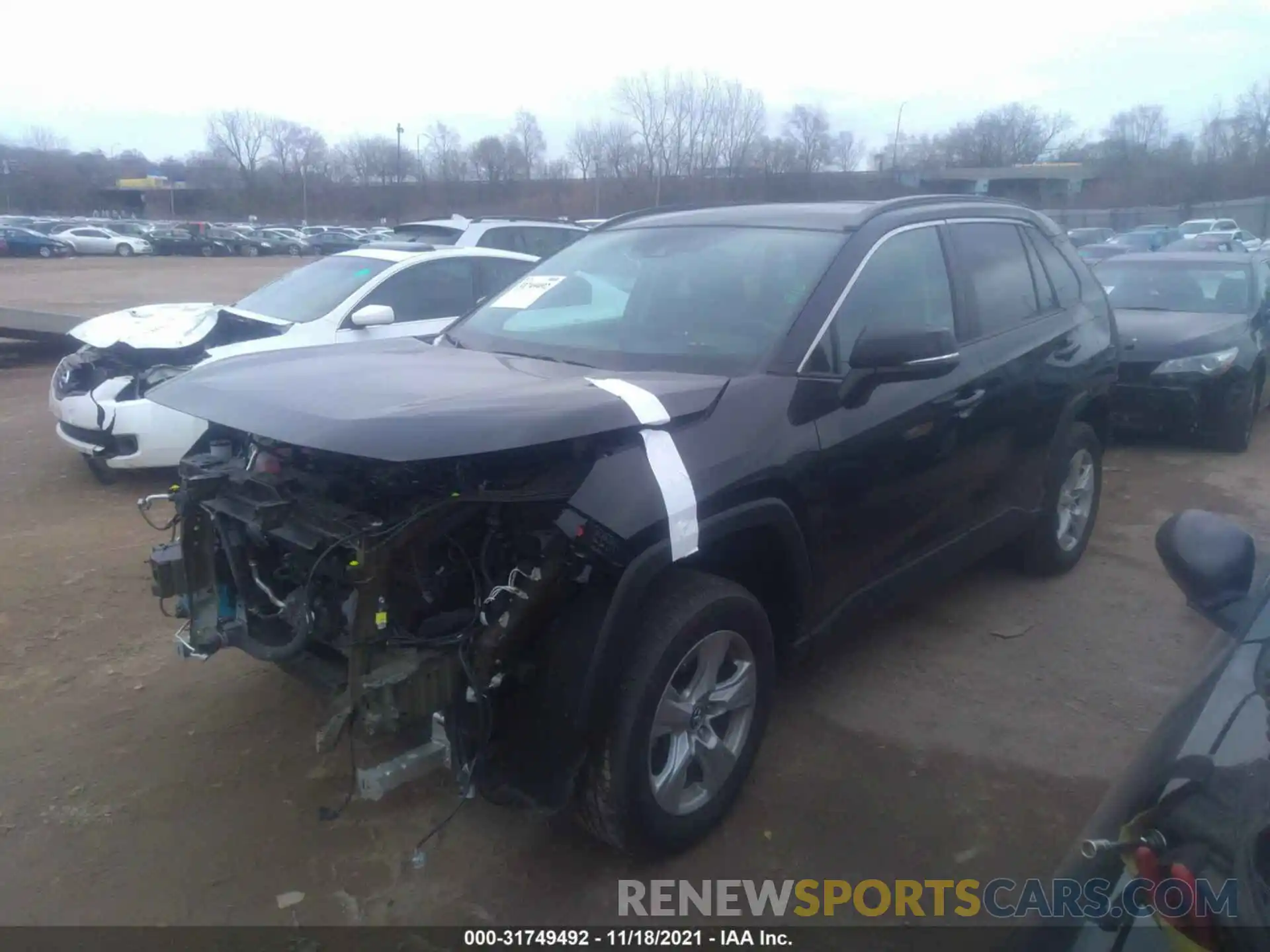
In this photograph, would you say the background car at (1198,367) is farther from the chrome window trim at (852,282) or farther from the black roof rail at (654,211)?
the black roof rail at (654,211)

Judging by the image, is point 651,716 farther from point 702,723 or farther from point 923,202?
point 923,202

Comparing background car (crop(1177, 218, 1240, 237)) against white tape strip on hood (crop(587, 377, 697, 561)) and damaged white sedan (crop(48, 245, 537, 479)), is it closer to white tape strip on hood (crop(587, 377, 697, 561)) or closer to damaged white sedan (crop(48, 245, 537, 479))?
damaged white sedan (crop(48, 245, 537, 479))

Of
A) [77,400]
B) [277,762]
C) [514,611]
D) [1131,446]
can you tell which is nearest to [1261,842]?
[514,611]

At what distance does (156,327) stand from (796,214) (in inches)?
197

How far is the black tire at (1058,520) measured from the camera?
15.8 ft

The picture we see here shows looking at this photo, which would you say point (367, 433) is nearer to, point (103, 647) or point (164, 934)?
point (164, 934)

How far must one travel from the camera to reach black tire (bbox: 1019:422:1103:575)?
481 centimetres

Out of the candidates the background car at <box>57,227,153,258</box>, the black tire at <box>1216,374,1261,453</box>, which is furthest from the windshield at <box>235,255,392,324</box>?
the background car at <box>57,227,153,258</box>

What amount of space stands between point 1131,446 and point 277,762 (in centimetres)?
749

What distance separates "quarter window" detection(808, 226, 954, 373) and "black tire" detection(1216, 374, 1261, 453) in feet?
17.0

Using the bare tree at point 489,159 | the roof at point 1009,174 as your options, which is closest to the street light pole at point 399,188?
the bare tree at point 489,159

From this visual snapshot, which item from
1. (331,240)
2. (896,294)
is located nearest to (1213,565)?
(896,294)

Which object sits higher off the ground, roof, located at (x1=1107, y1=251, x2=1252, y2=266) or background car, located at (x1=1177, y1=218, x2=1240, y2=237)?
background car, located at (x1=1177, y1=218, x2=1240, y2=237)

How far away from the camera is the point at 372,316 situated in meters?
6.61
